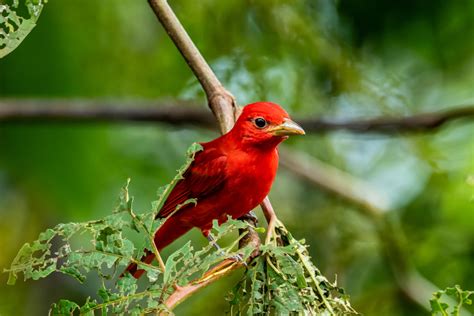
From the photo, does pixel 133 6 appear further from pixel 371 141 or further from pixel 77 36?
pixel 371 141

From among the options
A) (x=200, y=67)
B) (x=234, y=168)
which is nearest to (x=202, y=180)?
(x=234, y=168)

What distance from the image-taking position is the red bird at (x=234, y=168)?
294 cm

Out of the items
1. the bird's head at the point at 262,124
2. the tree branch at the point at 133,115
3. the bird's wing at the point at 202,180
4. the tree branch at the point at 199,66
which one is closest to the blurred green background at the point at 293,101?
the tree branch at the point at 133,115

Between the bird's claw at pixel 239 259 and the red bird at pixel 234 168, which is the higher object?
the red bird at pixel 234 168

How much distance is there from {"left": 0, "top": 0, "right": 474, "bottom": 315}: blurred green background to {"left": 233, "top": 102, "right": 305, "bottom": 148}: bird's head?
→ 167 centimetres

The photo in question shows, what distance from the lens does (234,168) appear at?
121 inches

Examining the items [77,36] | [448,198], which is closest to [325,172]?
[448,198]

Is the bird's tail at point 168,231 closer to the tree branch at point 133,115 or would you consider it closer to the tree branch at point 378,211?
the tree branch at point 133,115

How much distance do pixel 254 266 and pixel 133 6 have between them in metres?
3.81

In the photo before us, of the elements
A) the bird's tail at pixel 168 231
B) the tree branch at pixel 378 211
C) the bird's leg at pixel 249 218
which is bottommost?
the bird's leg at pixel 249 218

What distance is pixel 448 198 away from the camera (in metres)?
4.80

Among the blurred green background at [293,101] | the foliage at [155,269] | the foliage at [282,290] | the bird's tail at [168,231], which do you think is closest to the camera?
the foliage at [155,269]

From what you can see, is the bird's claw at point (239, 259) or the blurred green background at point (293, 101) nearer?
the bird's claw at point (239, 259)

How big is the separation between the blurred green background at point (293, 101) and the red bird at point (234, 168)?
1538 millimetres
